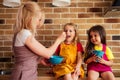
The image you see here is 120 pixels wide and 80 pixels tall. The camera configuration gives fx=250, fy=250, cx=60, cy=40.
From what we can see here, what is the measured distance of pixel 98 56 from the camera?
2.19 meters

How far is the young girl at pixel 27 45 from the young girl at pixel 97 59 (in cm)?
63

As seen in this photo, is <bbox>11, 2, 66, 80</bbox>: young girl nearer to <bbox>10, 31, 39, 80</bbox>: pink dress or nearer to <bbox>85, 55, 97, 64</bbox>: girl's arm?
<bbox>10, 31, 39, 80</bbox>: pink dress

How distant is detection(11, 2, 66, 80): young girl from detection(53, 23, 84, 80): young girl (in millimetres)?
523

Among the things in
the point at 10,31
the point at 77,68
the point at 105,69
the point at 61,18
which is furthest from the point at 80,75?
the point at 10,31

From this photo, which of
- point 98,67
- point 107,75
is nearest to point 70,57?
point 98,67

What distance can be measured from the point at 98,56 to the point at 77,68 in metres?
0.23

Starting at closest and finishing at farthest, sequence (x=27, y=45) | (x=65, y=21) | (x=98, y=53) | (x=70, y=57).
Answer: (x=27, y=45)
(x=98, y=53)
(x=70, y=57)
(x=65, y=21)

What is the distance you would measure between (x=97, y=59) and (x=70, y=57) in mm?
276

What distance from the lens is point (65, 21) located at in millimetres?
2725

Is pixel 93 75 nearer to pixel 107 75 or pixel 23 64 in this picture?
pixel 107 75

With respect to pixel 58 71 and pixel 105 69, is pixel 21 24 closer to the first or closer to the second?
pixel 58 71

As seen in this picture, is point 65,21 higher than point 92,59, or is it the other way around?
point 65,21

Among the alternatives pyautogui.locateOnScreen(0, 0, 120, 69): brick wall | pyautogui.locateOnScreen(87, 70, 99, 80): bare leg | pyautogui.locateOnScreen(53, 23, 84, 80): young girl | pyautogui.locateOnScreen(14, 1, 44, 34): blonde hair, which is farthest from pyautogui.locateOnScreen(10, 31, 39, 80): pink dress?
pyautogui.locateOnScreen(0, 0, 120, 69): brick wall

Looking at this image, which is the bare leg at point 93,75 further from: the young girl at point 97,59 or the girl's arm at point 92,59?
the girl's arm at point 92,59
